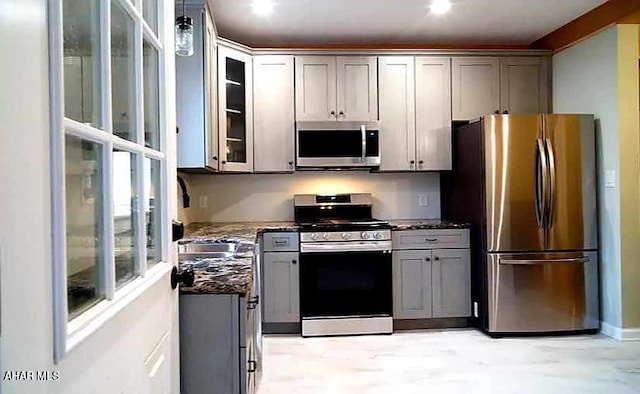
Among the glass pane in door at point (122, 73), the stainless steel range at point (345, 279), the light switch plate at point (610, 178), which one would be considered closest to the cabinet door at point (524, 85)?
the light switch plate at point (610, 178)

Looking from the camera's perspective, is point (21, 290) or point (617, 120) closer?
point (21, 290)

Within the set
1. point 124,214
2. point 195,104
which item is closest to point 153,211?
point 124,214

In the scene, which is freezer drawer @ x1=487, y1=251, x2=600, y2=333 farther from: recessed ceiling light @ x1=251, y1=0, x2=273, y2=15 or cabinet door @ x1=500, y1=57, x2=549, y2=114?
recessed ceiling light @ x1=251, y1=0, x2=273, y2=15

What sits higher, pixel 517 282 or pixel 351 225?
pixel 351 225

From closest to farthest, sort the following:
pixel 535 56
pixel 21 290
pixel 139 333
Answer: pixel 21 290
pixel 139 333
pixel 535 56

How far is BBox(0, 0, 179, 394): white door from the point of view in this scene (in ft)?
1.85

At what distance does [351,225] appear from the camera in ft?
13.5

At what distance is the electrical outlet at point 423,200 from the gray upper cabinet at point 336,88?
90cm

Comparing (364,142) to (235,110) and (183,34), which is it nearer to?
(235,110)

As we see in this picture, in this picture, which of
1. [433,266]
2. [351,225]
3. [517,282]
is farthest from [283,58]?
[517,282]

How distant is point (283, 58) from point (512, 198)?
2152 mm

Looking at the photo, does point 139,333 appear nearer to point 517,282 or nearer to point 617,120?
point 517,282

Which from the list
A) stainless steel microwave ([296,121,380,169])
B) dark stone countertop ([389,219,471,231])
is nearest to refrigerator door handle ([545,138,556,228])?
dark stone countertop ([389,219,471,231])

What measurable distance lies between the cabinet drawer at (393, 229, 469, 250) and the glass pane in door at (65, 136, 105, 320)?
344 centimetres
